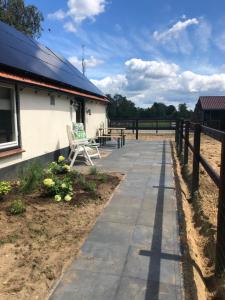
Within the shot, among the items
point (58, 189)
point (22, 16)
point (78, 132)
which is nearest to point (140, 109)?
point (22, 16)

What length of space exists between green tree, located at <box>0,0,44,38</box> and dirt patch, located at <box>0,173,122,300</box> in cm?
2518

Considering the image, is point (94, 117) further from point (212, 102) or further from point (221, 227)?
point (212, 102)

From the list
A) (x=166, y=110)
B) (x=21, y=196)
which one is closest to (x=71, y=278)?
(x=21, y=196)

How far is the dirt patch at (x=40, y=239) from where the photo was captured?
262cm

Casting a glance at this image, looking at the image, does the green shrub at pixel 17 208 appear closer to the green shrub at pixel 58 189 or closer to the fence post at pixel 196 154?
the green shrub at pixel 58 189

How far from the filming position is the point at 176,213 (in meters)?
4.38

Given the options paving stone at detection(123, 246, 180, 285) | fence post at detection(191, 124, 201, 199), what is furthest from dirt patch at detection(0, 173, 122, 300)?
fence post at detection(191, 124, 201, 199)

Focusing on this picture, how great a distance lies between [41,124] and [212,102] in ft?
108

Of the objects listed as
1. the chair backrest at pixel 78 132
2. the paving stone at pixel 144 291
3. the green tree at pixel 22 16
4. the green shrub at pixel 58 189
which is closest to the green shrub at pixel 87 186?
the green shrub at pixel 58 189

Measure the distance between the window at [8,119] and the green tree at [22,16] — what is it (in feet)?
73.6

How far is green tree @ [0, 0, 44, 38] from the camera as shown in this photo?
26047 millimetres

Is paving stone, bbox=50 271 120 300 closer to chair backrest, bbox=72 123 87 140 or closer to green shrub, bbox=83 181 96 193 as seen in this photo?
green shrub, bbox=83 181 96 193

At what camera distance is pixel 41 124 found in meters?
7.82

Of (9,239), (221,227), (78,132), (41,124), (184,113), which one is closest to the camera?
(221,227)
